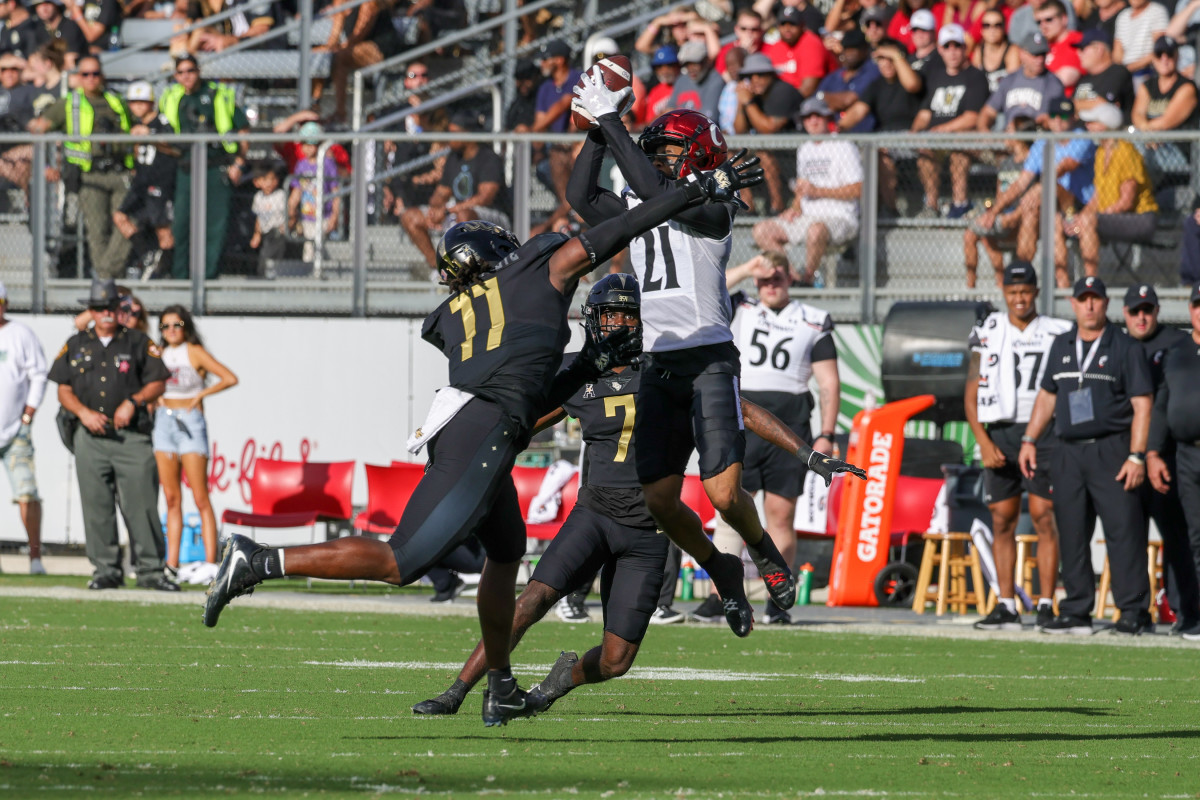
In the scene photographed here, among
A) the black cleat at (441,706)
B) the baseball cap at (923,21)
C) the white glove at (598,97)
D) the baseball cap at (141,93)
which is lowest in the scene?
the black cleat at (441,706)

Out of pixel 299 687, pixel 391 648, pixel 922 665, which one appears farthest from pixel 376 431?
pixel 299 687

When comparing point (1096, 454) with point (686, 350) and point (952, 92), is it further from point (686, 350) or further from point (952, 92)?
point (952, 92)

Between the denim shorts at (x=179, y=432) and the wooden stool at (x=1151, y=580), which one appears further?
the denim shorts at (x=179, y=432)

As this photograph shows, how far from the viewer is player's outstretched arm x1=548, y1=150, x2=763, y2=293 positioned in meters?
6.44

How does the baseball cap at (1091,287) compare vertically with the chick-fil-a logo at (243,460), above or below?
above

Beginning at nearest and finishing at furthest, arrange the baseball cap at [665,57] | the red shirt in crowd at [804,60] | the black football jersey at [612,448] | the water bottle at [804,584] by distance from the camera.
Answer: the black football jersey at [612,448]
the water bottle at [804,584]
the red shirt in crowd at [804,60]
the baseball cap at [665,57]

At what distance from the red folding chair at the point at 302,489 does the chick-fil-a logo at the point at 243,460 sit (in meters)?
0.92

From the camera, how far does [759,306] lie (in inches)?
527

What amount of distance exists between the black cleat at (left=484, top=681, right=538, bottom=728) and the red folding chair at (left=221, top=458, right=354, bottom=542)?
8922mm

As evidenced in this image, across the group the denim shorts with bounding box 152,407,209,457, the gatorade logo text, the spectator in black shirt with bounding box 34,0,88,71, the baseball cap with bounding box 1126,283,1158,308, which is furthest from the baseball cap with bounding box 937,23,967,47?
the spectator in black shirt with bounding box 34,0,88,71

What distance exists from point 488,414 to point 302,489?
9.72 meters

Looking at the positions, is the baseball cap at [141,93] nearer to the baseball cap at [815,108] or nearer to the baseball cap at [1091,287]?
the baseball cap at [815,108]

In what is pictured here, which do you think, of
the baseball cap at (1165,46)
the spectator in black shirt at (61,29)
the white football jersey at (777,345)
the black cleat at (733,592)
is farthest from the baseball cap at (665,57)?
the black cleat at (733,592)

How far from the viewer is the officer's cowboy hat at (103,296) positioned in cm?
1485
